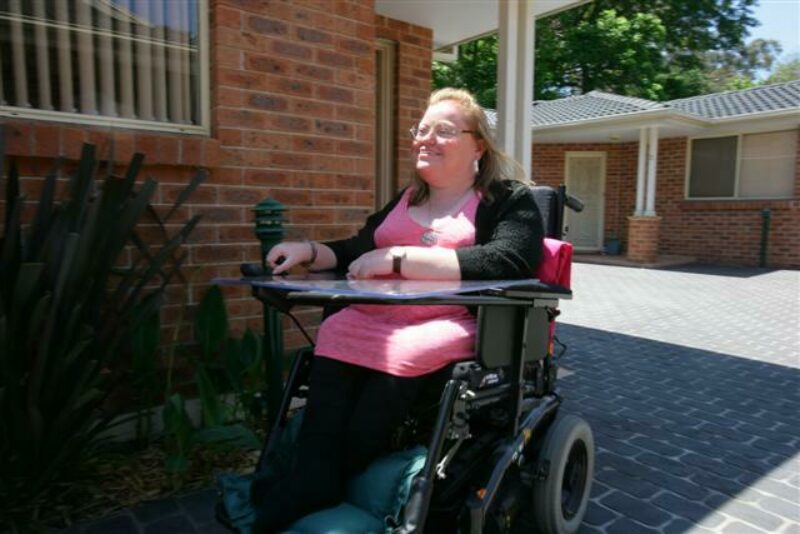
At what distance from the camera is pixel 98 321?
7.20 feet

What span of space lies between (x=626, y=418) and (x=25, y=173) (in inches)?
134

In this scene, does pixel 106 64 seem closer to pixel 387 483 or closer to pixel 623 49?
pixel 387 483

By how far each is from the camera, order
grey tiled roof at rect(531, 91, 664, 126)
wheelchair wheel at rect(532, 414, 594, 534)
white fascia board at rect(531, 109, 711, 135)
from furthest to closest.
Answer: grey tiled roof at rect(531, 91, 664, 126), white fascia board at rect(531, 109, 711, 135), wheelchair wheel at rect(532, 414, 594, 534)

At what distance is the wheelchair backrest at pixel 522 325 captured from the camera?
1.67 metres

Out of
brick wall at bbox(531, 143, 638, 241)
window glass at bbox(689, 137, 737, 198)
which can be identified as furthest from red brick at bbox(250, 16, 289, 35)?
window glass at bbox(689, 137, 737, 198)

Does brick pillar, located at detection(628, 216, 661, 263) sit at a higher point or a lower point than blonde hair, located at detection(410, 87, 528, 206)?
lower

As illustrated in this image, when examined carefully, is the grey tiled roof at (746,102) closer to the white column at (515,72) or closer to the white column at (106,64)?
the white column at (515,72)

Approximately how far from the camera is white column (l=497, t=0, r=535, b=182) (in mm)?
4406

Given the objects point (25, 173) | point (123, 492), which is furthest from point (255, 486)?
point (25, 173)

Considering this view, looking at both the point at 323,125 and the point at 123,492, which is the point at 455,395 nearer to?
the point at 123,492

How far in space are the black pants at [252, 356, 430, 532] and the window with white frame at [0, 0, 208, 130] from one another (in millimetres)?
1763

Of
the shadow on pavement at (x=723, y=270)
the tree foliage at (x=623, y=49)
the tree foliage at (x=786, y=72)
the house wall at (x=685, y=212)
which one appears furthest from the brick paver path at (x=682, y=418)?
the tree foliage at (x=786, y=72)

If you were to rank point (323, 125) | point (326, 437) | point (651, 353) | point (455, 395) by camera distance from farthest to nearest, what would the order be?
point (651, 353)
point (323, 125)
point (326, 437)
point (455, 395)

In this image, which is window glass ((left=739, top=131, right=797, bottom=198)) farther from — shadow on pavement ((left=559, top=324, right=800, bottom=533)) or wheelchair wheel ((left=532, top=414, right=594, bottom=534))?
wheelchair wheel ((left=532, top=414, right=594, bottom=534))
